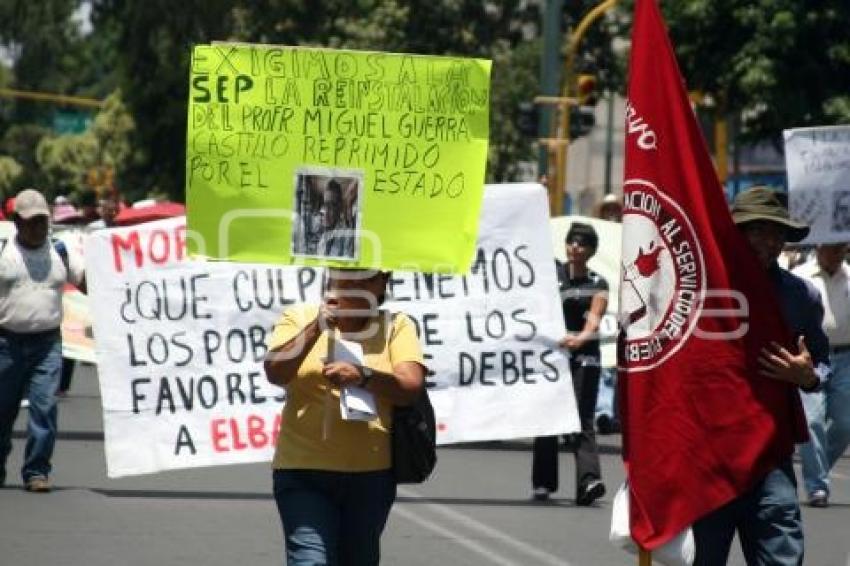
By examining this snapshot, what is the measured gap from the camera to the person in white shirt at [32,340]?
44.5 feet

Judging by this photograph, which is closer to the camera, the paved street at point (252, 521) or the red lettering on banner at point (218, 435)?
the paved street at point (252, 521)

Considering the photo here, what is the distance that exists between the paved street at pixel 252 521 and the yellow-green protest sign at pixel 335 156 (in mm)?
2391

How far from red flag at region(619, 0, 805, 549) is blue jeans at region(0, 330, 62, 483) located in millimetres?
6229

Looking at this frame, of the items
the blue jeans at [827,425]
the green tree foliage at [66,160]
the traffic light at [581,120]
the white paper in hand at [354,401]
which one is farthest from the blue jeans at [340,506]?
the green tree foliage at [66,160]

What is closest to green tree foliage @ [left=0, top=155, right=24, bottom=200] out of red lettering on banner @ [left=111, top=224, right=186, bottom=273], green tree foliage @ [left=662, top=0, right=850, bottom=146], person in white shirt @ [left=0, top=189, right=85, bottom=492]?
green tree foliage @ [left=662, top=0, right=850, bottom=146]

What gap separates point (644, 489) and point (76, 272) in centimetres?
701

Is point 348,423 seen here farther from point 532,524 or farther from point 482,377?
point 482,377

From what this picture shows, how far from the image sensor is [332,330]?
26.2ft

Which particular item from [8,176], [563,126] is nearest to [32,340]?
[563,126]

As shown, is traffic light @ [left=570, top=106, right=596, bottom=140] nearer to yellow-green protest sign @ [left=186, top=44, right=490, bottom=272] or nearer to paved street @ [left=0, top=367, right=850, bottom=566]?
paved street @ [left=0, top=367, right=850, bottom=566]

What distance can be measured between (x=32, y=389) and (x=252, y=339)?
1305 millimetres

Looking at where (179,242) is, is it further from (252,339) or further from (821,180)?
(821,180)

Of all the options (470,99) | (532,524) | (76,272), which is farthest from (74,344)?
(470,99)

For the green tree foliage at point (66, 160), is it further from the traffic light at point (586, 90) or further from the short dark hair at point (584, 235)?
the short dark hair at point (584, 235)
